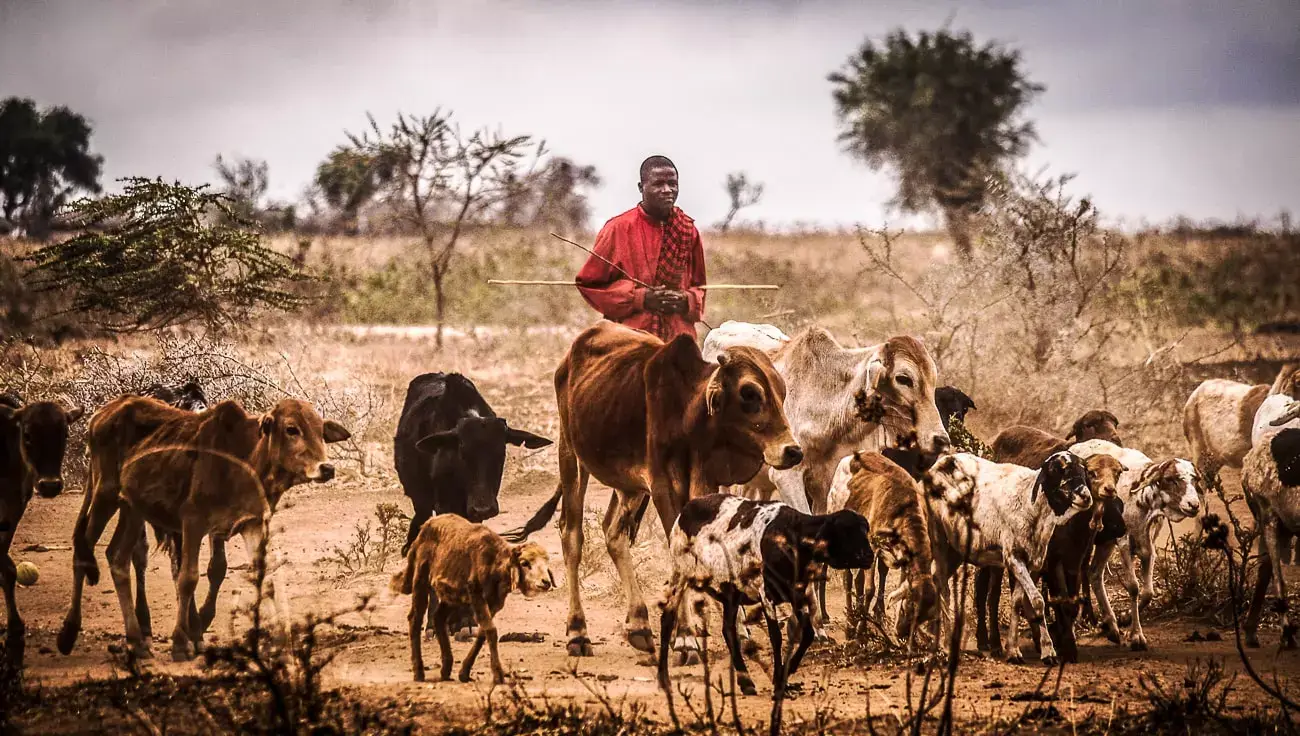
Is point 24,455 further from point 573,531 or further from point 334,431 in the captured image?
point 573,531

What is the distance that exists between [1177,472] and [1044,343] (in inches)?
344

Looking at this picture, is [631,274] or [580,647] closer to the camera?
[580,647]

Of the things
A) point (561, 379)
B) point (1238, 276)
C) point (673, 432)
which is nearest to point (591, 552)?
point (561, 379)

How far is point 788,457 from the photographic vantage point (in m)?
7.16

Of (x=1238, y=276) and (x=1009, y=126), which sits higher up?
(x=1009, y=126)

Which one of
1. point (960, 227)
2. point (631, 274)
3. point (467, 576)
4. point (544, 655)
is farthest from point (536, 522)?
point (960, 227)

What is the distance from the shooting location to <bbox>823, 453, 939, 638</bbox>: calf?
7.09m

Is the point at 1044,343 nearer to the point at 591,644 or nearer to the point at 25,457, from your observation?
the point at 591,644

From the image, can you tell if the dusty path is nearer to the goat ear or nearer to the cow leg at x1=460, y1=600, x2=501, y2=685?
the cow leg at x1=460, y1=600, x2=501, y2=685

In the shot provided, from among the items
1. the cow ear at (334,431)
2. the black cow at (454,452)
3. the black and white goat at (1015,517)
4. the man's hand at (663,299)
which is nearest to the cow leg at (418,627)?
the cow ear at (334,431)

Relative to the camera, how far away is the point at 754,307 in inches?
970

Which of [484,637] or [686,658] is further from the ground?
[484,637]

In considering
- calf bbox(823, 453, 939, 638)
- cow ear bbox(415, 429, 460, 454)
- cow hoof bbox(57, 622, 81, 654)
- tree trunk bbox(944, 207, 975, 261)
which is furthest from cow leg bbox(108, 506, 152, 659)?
tree trunk bbox(944, 207, 975, 261)

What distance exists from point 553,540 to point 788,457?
482 centimetres
